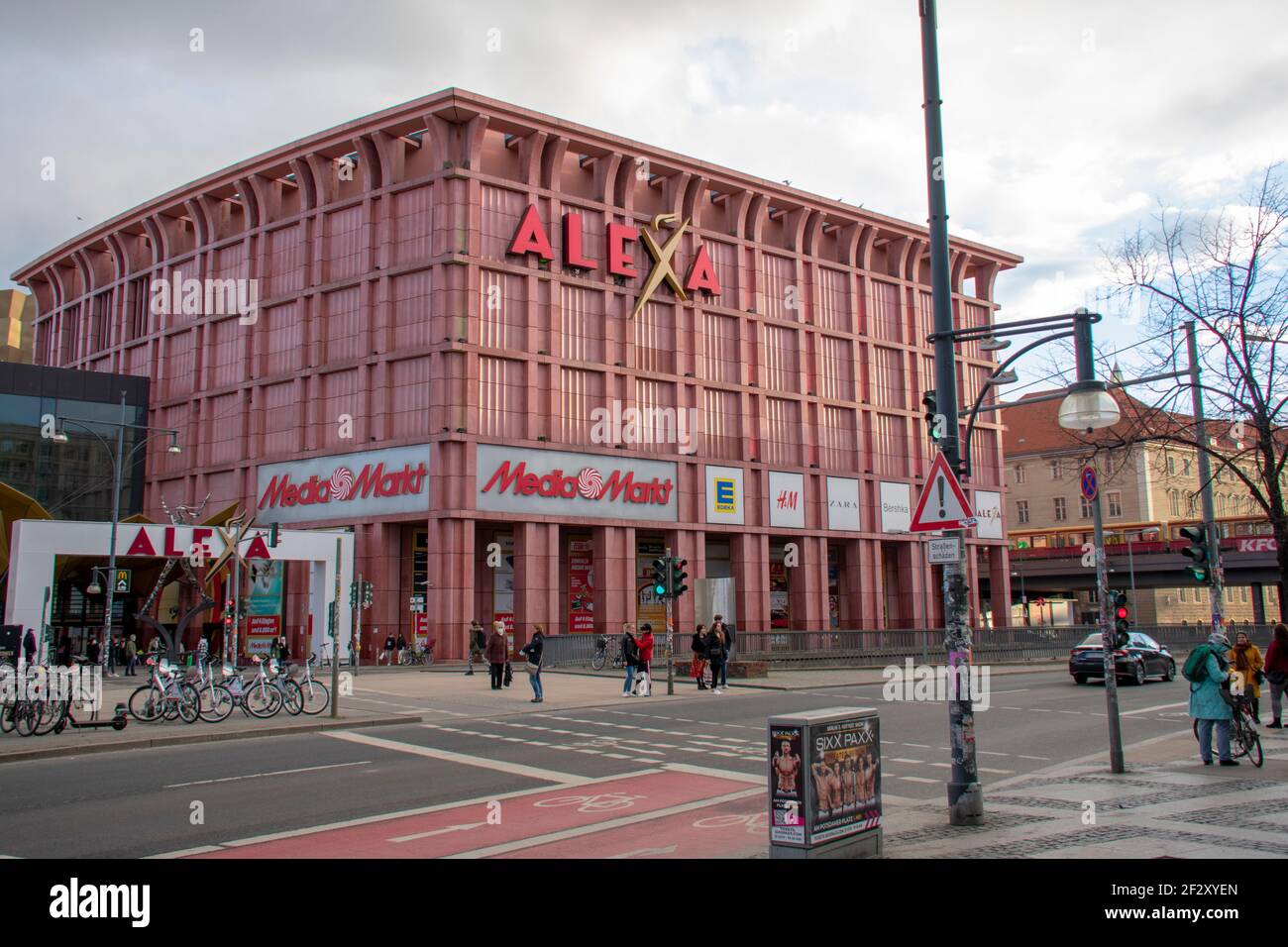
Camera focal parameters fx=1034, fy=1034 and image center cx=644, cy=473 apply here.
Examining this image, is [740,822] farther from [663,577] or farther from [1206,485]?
[663,577]

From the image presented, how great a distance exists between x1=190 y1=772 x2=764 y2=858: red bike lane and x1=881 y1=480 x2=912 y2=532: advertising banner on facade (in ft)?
177

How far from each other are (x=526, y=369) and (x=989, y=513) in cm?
3699

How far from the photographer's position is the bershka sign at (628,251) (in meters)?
50.6

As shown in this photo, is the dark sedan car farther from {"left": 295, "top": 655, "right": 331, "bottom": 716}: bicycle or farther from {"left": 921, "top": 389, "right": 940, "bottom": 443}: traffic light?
{"left": 921, "top": 389, "right": 940, "bottom": 443}: traffic light

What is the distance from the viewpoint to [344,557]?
4728cm

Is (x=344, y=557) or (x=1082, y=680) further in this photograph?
(x=344, y=557)

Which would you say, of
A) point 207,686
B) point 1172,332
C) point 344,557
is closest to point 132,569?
point 344,557

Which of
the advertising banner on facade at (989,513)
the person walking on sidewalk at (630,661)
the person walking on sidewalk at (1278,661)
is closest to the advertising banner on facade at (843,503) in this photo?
the advertising banner on facade at (989,513)

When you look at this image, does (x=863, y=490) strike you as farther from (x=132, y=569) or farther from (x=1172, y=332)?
(x=1172, y=332)

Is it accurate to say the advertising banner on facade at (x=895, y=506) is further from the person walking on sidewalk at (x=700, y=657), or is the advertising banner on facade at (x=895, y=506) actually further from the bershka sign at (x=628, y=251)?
the person walking on sidewalk at (x=700, y=657)

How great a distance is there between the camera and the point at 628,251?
179 ft

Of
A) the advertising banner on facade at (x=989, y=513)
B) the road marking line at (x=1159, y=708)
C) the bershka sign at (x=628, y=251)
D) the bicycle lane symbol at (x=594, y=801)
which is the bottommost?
the road marking line at (x=1159, y=708)

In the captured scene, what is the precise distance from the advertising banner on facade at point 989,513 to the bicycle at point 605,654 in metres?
38.7
